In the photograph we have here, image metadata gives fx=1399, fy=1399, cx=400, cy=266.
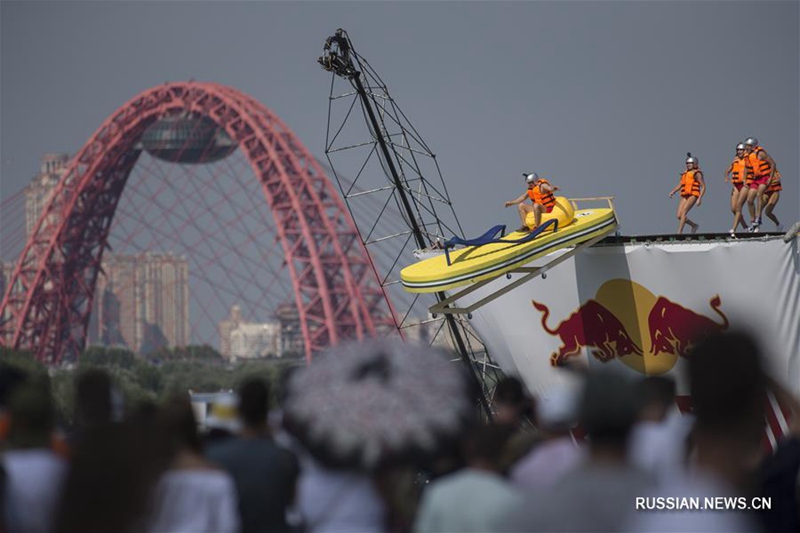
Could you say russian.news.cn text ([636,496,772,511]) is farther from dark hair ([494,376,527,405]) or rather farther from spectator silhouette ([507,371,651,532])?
dark hair ([494,376,527,405])


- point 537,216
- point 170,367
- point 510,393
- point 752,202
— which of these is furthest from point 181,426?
point 170,367

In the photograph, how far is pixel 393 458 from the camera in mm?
5805

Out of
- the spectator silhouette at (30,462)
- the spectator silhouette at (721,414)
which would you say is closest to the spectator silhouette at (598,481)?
the spectator silhouette at (721,414)

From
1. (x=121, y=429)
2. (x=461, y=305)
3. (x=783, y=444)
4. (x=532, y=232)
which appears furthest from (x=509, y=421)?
(x=461, y=305)

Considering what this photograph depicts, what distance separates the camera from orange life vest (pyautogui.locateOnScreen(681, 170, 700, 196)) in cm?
2281

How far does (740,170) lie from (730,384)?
1830 cm

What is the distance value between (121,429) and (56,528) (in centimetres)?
37

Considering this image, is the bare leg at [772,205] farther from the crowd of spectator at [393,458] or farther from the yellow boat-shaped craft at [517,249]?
the crowd of spectator at [393,458]

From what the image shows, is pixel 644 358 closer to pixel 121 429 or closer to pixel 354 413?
pixel 354 413

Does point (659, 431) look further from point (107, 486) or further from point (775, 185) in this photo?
point (775, 185)

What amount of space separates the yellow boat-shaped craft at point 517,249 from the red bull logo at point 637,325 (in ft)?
4.12

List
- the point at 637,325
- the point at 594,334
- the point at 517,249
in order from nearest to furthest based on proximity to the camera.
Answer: the point at 517,249 → the point at 637,325 → the point at 594,334

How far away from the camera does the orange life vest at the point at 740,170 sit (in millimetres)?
22250

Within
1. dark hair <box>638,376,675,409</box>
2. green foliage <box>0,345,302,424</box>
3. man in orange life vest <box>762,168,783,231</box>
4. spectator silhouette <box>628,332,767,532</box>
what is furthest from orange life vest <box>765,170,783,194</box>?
green foliage <box>0,345,302,424</box>
